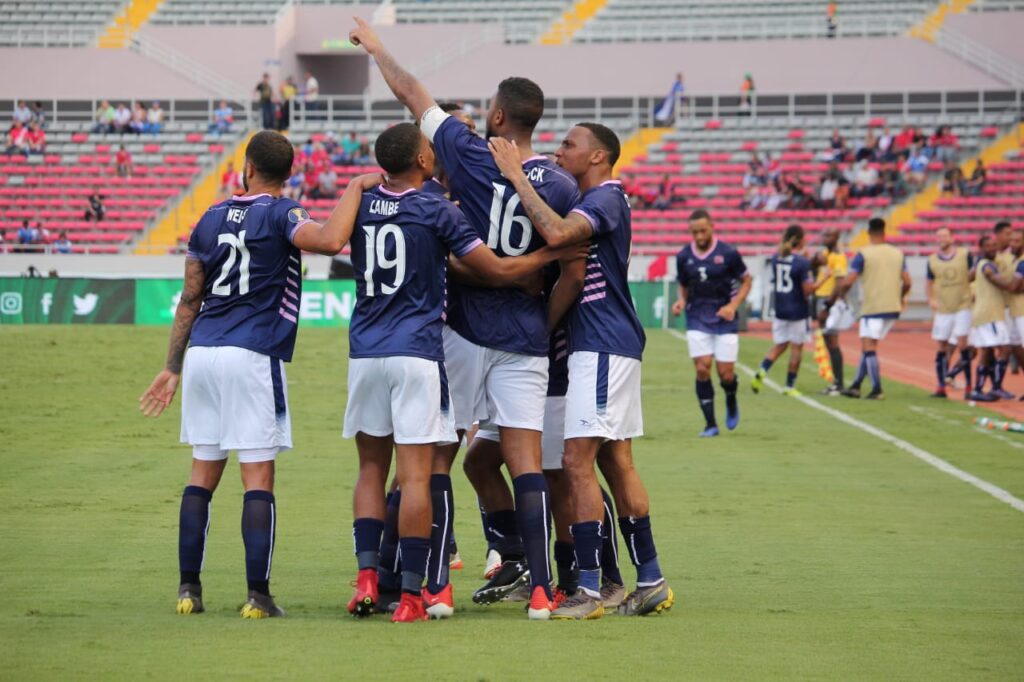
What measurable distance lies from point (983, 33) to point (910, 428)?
114 ft

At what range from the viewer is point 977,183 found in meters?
41.7

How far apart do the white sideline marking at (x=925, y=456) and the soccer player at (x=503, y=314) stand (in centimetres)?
540

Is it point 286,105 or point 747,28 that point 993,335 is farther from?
point 286,105

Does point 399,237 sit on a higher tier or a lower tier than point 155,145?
lower

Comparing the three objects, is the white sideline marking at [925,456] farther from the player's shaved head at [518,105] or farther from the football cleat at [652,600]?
the player's shaved head at [518,105]

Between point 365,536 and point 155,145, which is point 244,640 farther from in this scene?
point 155,145

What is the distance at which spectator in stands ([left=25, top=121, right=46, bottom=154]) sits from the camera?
45.8m

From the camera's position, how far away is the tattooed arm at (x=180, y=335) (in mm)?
7180

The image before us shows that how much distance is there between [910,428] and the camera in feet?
55.8

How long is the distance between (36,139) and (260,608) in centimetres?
4217

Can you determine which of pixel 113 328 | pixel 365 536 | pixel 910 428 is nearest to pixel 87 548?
pixel 365 536

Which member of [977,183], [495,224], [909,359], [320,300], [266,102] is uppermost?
[266,102]

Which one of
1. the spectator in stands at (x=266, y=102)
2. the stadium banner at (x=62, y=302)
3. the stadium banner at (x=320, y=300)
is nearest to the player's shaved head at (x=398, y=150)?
the stadium banner at (x=320, y=300)

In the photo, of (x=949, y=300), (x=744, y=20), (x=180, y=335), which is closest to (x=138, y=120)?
(x=744, y=20)
